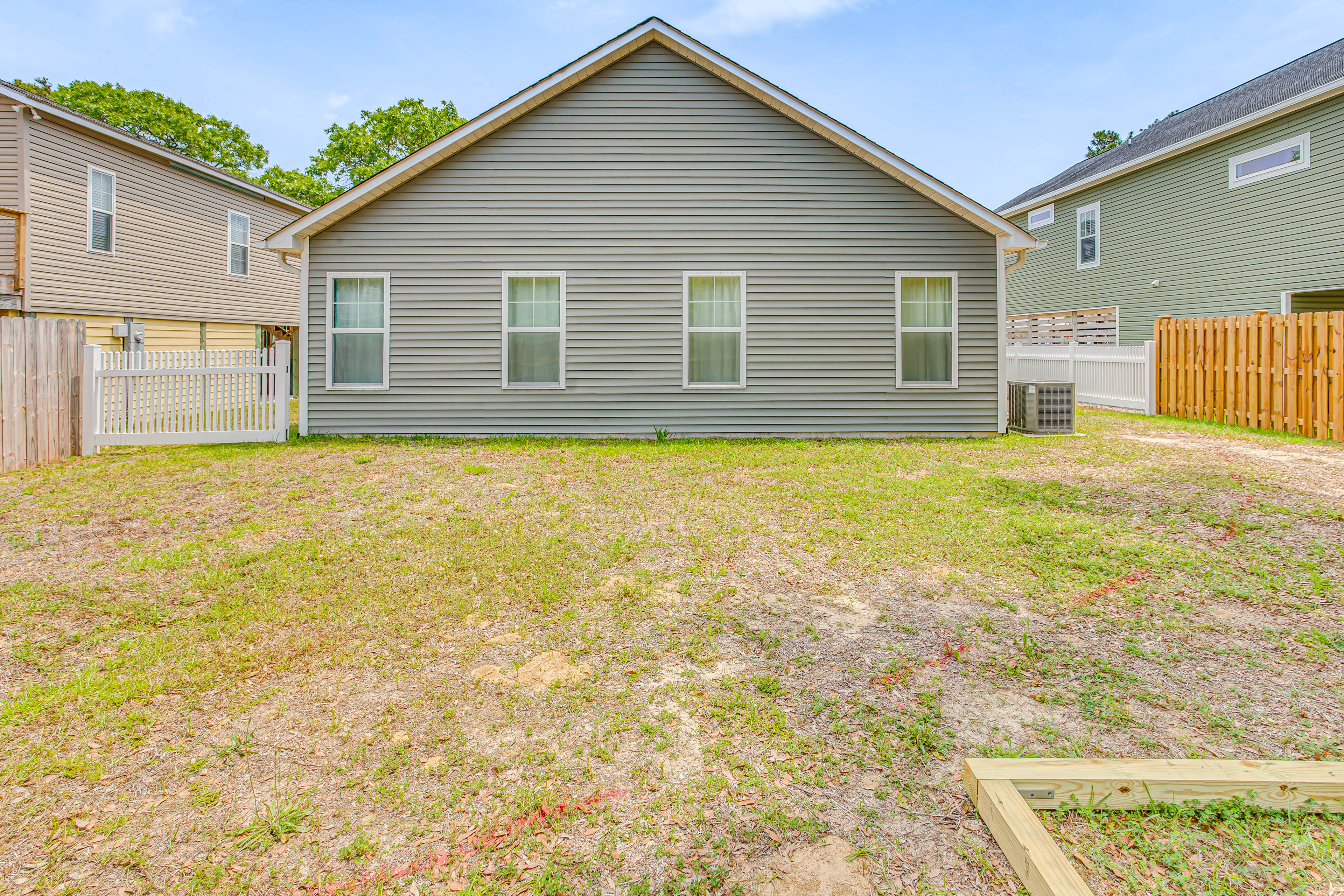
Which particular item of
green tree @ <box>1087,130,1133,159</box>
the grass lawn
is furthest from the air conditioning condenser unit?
green tree @ <box>1087,130,1133,159</box>

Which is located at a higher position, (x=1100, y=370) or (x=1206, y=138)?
(x=1206, y=138)

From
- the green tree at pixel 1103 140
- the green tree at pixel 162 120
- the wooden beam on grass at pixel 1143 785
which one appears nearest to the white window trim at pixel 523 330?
the wooden beam on grass at pixel 1143 785

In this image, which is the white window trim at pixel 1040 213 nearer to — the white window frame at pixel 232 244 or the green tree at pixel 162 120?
the white window frame at pixel 232 244

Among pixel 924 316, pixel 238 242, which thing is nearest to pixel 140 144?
pixel 238 242

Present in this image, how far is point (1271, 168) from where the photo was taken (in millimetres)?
15195

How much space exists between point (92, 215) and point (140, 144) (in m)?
1.95

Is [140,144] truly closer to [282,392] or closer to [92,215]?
[92,215]

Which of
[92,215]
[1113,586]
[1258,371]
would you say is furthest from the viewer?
[92,215]

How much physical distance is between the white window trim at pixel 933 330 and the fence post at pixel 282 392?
367 inches

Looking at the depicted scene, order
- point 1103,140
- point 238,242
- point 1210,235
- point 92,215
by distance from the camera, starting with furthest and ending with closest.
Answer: point 1103,140 < point 238,242 < point 1210,235 < point 92,215

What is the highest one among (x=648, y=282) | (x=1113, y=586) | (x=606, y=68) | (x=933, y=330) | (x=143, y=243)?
(x=606, y=68)

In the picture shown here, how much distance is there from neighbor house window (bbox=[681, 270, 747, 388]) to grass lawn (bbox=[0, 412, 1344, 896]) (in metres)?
5.03

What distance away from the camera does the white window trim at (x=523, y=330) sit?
11.8 m

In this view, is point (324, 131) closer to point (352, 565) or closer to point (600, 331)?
point (600, 331)
